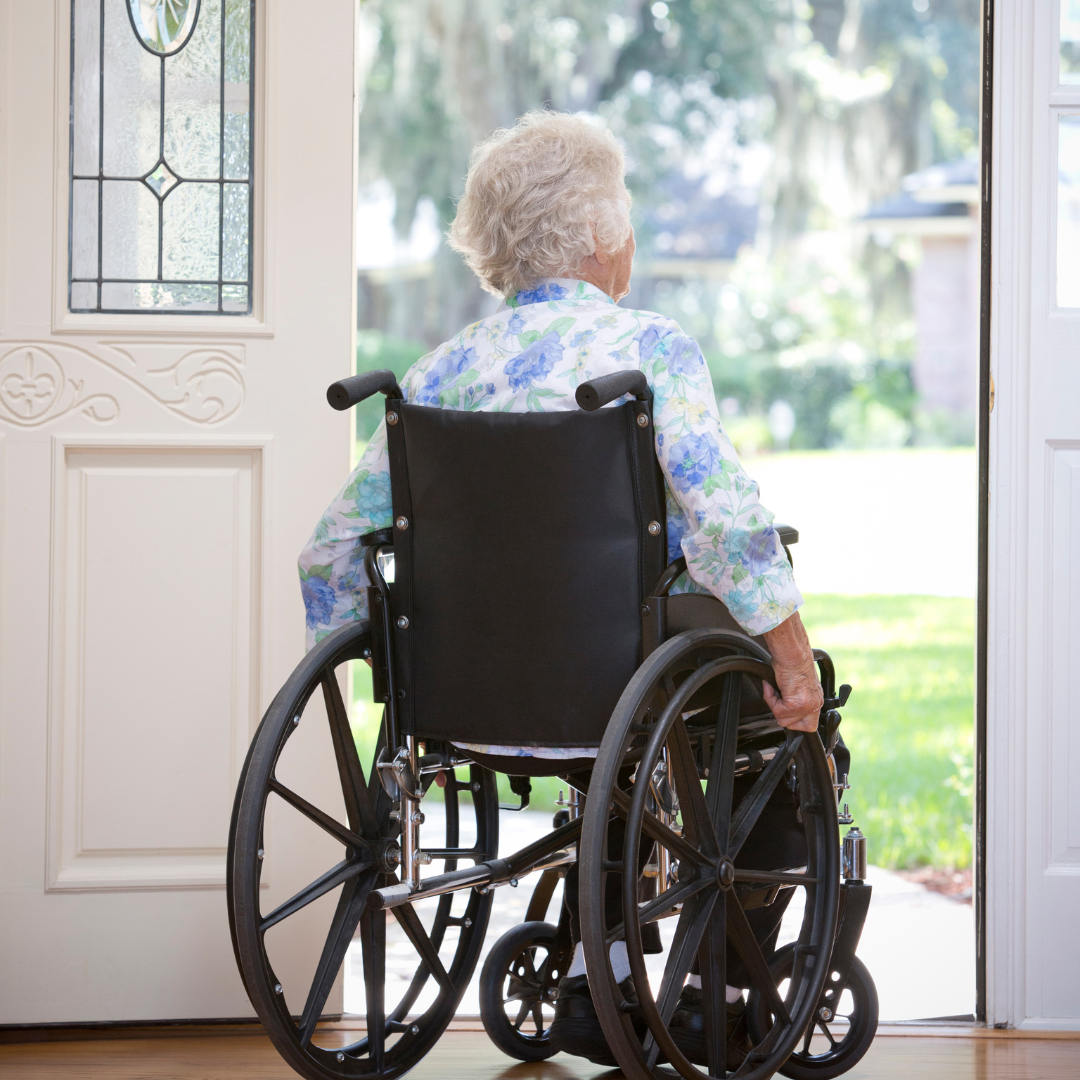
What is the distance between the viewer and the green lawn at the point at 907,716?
3391mm

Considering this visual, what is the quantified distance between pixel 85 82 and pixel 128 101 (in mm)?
71

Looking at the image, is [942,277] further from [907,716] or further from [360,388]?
[360,388]

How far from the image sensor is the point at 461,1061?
6.08 ft

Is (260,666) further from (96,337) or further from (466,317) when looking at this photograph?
(466,317)

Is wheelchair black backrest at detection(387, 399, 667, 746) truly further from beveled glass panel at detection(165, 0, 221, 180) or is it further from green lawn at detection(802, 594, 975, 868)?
green lawn at detection(802, 594, 975, 868)

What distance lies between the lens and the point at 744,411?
41.2ft

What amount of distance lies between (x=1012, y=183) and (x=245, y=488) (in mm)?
1328

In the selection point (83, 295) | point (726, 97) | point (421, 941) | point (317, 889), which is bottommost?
point (421, 941)

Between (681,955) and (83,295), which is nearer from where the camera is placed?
(681,955)

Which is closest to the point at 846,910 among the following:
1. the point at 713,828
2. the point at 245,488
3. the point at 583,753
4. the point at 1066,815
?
the point at 713,828

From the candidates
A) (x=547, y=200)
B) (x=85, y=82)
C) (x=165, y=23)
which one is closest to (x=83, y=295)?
(x=85, y=82)

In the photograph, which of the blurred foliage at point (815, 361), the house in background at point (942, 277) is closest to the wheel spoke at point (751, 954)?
the blurred foliage at point (815, 361)

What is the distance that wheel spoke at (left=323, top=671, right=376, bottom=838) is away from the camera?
5.12ft

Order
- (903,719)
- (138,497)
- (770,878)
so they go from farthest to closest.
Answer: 1. (903,719)
2. (138,497)
3. (770,878)
